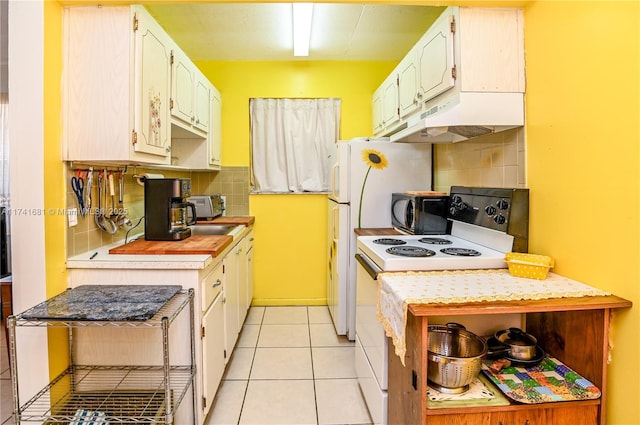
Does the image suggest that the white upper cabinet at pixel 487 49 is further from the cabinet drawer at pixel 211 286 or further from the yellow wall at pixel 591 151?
the cabinet drawer at pixel 211 286

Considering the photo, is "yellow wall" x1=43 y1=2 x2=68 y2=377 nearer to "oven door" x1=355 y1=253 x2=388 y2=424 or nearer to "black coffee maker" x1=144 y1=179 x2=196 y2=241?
"black coffee maker" x1=144 y1=179 x2=196 y2=241

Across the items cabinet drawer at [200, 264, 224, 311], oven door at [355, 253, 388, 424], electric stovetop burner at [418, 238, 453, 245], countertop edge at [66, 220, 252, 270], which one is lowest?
oven door at [355, 253, 388, 424]

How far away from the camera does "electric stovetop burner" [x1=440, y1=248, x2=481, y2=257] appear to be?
1843 millimetres

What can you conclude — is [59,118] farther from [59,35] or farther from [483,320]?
[483,320]

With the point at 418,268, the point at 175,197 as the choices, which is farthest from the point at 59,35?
the point at 418,268

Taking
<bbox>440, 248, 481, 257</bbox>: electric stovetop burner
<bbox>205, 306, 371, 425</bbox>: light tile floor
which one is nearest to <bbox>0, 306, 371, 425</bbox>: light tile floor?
<bbox>205, 306, 371, 425</bbox>: light tile floor

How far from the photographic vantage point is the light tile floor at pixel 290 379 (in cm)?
213

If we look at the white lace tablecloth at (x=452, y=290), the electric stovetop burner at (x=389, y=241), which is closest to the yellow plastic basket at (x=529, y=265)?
the white lace tablecloth at (x=452, y=290)

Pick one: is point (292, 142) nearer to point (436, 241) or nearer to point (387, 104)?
point (387, 104)

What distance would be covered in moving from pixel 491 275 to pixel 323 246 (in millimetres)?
2476

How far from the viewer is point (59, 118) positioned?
1861mm

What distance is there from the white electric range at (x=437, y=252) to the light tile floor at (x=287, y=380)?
194 millimetres

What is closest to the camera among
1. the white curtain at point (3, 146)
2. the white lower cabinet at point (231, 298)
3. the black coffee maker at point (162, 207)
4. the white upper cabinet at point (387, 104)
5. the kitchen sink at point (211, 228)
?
the black coffee maker at point (162, 207)

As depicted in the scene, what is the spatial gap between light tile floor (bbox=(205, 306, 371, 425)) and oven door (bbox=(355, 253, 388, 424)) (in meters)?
0.18
